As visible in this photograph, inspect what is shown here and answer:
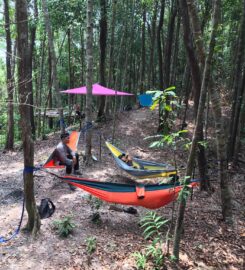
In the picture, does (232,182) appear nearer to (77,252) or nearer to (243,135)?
(243,135)

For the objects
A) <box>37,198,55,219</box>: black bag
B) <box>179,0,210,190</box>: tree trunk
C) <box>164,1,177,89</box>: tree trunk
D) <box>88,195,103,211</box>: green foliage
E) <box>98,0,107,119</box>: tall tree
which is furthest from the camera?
<box>98,0,107,119</box>: tall tree

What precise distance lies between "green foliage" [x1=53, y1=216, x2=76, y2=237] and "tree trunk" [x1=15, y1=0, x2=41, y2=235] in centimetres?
24

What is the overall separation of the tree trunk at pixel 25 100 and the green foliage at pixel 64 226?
0.24m

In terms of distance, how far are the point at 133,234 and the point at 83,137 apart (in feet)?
17.3

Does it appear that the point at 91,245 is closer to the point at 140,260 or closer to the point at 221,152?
the point at 140,260

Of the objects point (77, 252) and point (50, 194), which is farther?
point (50, 194)

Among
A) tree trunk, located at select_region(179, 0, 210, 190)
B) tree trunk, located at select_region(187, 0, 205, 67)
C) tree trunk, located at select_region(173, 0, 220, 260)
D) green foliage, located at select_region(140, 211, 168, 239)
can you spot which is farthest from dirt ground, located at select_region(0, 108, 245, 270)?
tree trunk, located at select_region(187, 0, 205, 67)

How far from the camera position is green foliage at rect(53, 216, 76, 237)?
329 cm

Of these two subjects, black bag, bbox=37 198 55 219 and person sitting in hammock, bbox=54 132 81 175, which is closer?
black bag, bbox=37 198 55 219

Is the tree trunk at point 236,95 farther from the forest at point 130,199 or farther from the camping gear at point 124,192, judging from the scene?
the camping gear at point 124,192

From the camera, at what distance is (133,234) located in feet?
11.9

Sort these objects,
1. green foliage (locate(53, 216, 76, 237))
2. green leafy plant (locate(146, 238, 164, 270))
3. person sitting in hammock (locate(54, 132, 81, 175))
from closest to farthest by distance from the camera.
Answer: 1. green leafy plant (locate(146, 238, 164, 270))
2. green foliage (locate(53, 216, 76, 237))
3. person sitting in hammock (locate(54, 132, 81, 175))

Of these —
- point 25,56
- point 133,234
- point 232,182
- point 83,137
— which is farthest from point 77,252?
point 83,137

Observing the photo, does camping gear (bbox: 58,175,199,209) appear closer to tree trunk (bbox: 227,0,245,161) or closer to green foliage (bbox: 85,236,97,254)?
green foliage (bbox: 85,236,97,254)
